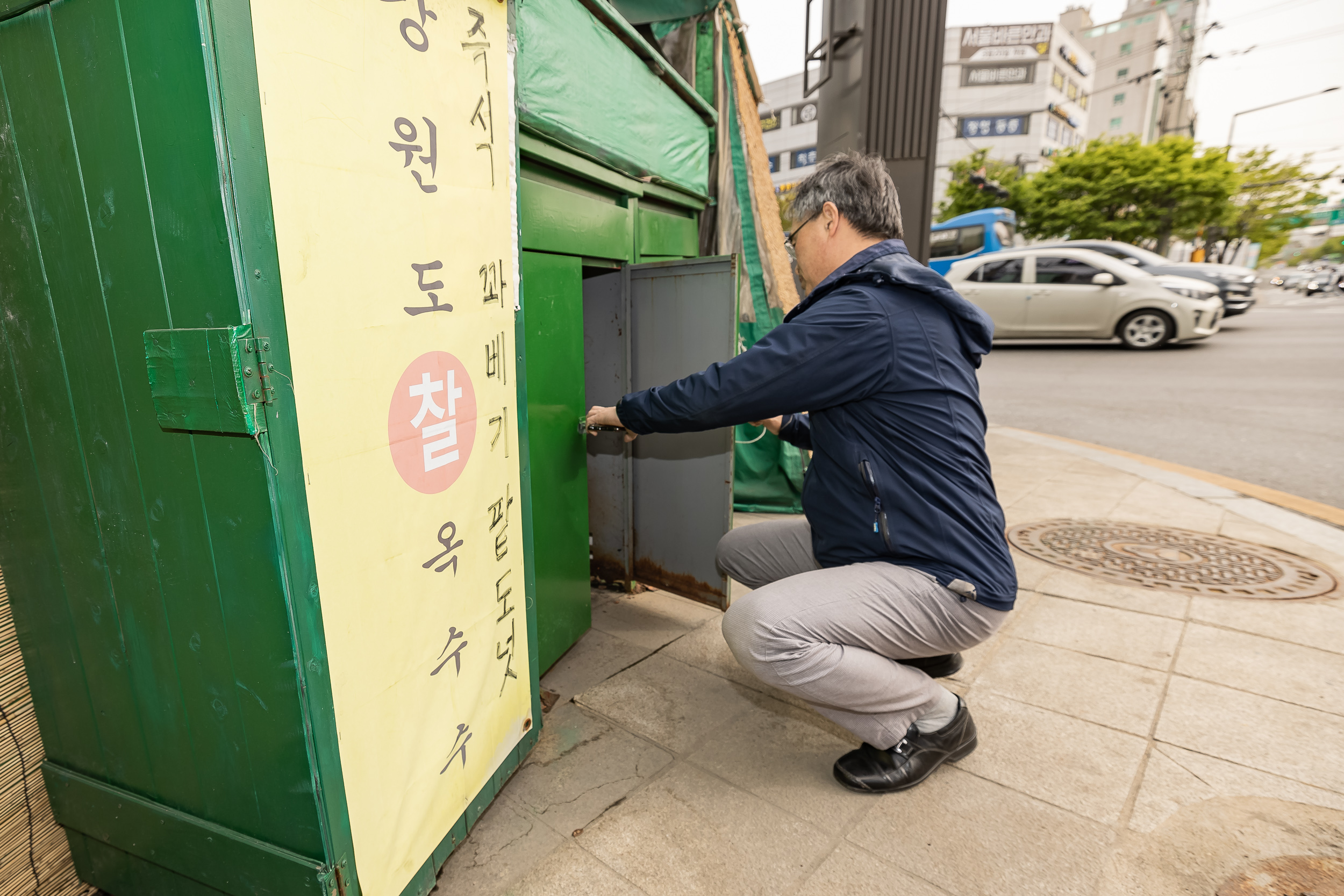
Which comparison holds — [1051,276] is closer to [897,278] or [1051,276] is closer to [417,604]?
[897,278]

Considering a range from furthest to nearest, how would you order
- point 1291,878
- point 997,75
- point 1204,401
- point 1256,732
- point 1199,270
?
point 997,75 < point 1199,270 < point 1204,401 < point 1256,732 < point 1291,878

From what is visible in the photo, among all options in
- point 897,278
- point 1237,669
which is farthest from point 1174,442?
point 897,278

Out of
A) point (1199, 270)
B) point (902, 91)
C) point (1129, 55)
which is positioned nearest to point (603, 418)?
point (902, 91)

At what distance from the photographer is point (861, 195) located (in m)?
2.20

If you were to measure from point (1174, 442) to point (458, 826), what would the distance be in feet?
22.8

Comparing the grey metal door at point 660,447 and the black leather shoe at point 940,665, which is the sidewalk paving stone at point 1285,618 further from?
the grey metal door at point 660,447

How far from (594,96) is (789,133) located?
48749 millimetres

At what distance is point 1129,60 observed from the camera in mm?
57188

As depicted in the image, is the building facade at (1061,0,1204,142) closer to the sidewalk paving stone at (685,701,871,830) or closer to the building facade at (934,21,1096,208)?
the building facade at (934,21,1096,208)

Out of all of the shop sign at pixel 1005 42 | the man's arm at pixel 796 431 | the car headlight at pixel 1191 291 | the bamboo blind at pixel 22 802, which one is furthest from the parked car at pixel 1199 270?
the shop sign at pixel 1005 42

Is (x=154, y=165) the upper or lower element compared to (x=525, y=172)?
lower

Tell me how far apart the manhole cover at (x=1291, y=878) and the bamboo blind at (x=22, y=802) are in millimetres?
2829

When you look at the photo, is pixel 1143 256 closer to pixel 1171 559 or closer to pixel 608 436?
pixel 1171 559

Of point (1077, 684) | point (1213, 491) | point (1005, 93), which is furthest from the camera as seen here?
point (1005, 93)
